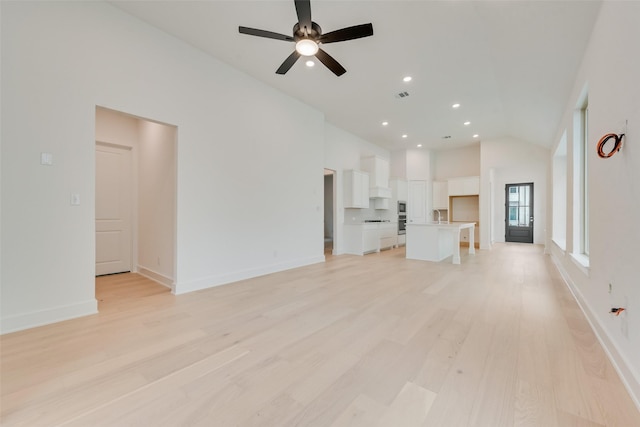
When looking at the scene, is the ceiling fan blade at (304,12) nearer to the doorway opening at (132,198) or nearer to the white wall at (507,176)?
the doorway opening at (132,198)

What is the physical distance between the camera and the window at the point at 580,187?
11.2 ft

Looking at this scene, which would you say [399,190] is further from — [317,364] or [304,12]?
[317,364]

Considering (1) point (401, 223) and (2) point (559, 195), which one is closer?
(2) point (559, 195)

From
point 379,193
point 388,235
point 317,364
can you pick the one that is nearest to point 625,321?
point 317,364

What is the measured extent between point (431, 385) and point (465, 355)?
52 centimetres

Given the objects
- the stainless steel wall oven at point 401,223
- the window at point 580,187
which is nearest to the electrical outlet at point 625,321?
the window at point 580,187

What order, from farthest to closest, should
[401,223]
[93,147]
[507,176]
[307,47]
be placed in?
[507,176]
[401,223]
[93,147]
[307,47]

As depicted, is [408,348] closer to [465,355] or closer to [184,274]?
[465,355]

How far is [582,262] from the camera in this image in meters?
3.06

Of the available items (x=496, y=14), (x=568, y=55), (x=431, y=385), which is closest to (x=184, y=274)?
(x=431, y=385)

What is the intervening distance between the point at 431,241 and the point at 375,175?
2.59 m

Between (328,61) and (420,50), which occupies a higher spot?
(420,50)

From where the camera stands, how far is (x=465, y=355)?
1.90 meters

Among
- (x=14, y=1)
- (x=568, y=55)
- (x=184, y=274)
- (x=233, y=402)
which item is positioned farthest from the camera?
(x=184, y=274)
